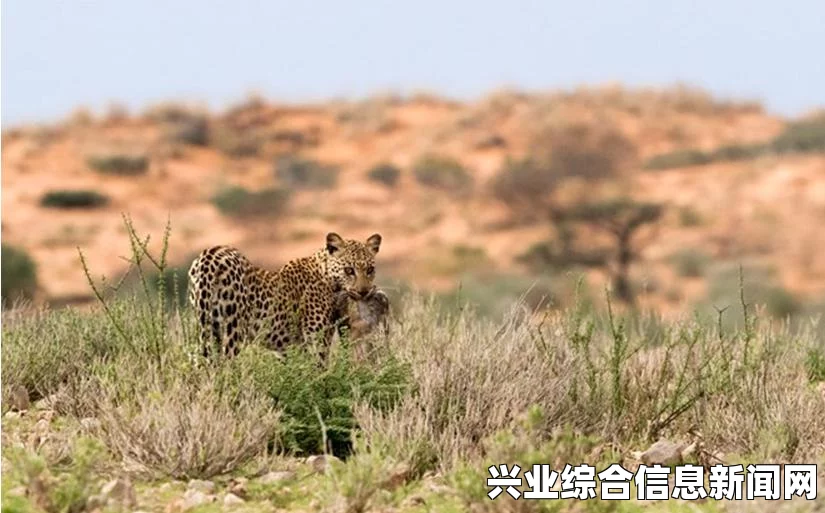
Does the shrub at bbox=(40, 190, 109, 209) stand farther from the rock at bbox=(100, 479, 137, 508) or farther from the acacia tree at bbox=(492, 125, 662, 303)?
the rock at bbox=(100, 479, 137, 508)

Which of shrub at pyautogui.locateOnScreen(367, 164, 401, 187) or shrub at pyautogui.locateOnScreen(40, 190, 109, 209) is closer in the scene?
shrub at pyautogui.locateOnScreen(40, 190, 109, 209)

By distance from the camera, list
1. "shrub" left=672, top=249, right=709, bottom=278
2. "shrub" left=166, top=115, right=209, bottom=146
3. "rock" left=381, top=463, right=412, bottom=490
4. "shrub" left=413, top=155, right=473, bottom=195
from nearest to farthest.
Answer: "rock" left=381, top=463, right=412, bottom=490 → "shrub" left=672, top=249, right=709, bottom=278 → "shrub" left=413, top=155, right=473, bottom=195 → "shrub" left=166, top=115, right=209, bottom=146

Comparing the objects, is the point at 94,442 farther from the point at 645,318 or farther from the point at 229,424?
the point at 645,318

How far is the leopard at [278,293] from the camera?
9125mm

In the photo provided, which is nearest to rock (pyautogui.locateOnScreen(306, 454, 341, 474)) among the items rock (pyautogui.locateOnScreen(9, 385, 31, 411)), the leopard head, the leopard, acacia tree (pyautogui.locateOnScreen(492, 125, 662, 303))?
the leopard

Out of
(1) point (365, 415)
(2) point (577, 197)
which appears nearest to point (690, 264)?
(2) point (577, 197)

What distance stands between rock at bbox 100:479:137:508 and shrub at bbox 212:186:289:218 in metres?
41.3

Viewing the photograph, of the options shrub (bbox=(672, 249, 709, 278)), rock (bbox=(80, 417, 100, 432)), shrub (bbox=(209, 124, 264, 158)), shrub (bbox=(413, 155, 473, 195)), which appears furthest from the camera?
shrub (bbox=(209, 124, 264, 158))

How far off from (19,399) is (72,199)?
39.8 m

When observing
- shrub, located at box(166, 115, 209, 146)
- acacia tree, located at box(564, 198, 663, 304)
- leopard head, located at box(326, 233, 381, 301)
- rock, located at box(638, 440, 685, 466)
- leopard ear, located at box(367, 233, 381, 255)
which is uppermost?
leopard ear, located at box(367, 233, 381, 255)

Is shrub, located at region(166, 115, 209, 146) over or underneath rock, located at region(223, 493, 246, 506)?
underneath

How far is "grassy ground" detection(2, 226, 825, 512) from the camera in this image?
6723mm

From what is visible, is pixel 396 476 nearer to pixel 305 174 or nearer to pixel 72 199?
pixel 72 199

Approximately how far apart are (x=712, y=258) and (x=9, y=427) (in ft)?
123
